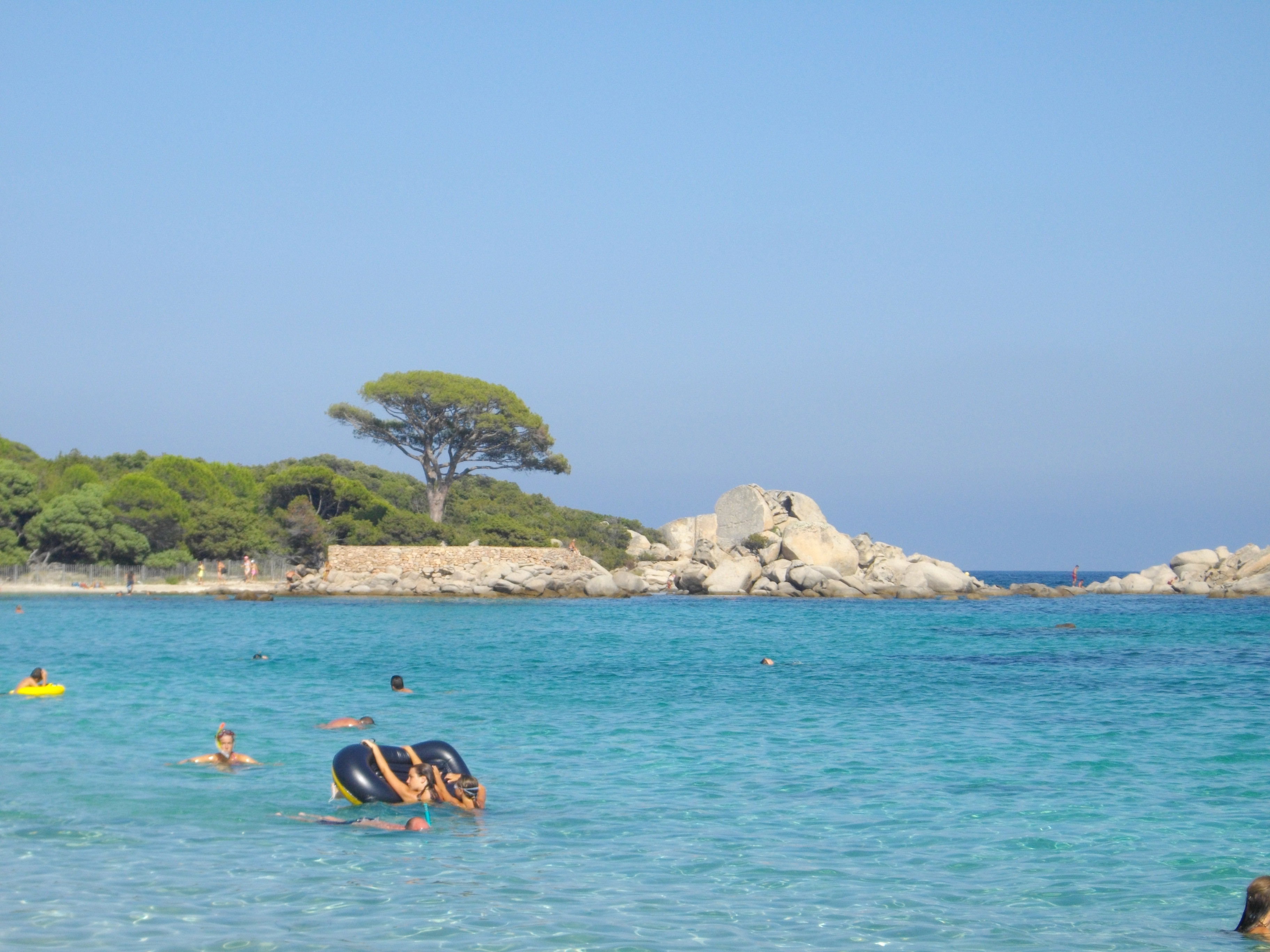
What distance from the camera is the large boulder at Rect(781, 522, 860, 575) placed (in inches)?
2510

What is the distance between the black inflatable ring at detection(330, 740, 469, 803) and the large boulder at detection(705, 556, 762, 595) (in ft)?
165

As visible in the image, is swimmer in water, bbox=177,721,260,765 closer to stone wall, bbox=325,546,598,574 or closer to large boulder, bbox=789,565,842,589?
stone wall, bbox=325,546,598,574

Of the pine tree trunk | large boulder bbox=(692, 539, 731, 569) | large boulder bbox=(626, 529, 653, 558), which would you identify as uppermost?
the pine tree trunk

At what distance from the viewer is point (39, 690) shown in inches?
754

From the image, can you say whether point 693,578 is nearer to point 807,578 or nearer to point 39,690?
point 807,578

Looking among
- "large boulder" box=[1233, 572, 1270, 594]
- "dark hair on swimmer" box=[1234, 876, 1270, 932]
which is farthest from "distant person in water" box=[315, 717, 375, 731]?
"large boulder" box=[1233, 572, 1270, 594]

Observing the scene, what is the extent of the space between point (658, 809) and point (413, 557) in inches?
1865

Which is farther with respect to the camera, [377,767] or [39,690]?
[39,690]

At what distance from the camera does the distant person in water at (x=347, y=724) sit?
53.3ft

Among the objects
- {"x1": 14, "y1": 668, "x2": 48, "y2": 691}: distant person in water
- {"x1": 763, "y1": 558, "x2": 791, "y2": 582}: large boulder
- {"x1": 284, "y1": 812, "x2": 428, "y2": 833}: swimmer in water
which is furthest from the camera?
{"x1": 763, "y1": 558, "x2": 791, "y2": 582}: large boulder

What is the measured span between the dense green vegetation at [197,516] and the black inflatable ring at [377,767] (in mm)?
46479

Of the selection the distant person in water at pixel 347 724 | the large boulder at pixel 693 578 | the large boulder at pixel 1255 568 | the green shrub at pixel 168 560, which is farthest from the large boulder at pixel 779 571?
the distant person in water at pixel 347 724

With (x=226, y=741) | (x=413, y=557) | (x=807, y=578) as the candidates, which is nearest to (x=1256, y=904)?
(x=226, y=741)

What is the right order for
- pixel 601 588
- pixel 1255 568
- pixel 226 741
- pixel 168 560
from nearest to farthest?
pixel 226 741, pixel 168 560, pixel 601 588, pixel 1255 568
